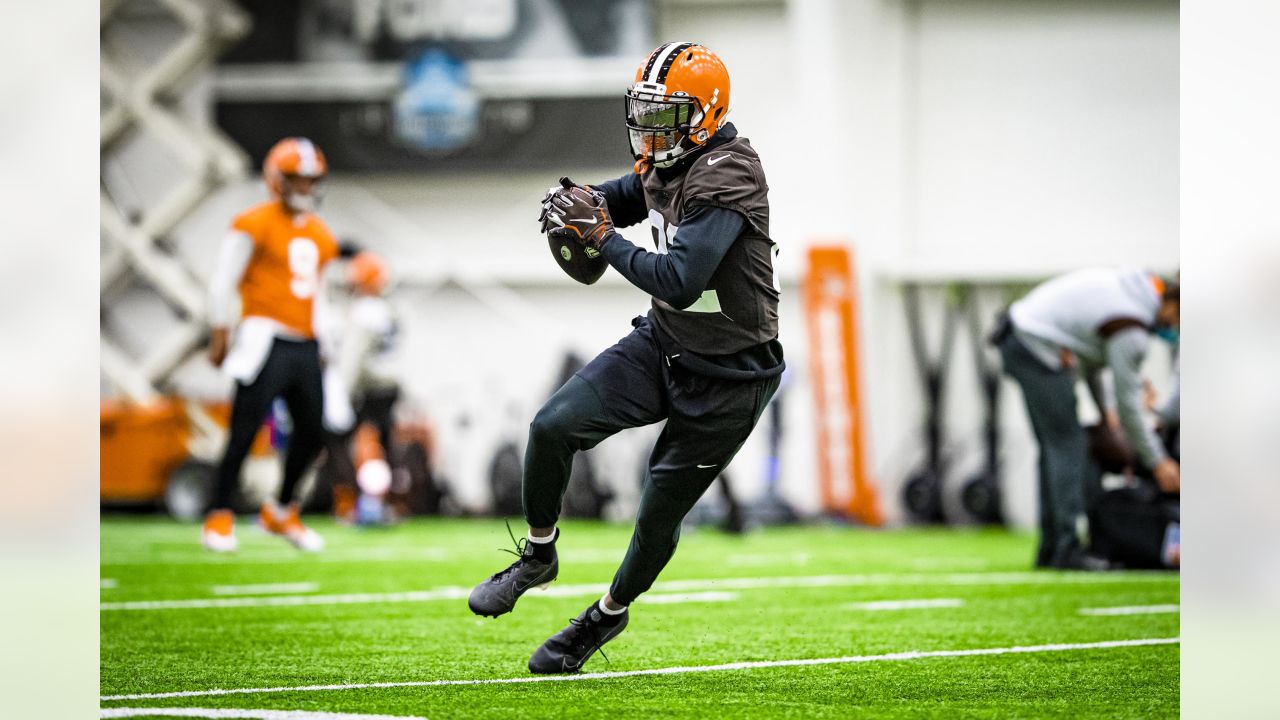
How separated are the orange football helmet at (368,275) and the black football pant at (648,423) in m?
8.16

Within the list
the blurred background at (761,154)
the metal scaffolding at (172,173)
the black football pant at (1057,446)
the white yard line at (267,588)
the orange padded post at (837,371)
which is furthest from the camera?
the metal scaffolding at (172,173)

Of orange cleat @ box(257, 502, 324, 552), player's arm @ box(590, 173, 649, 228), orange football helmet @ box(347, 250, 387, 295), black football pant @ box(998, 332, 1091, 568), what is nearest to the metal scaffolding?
orange football helmet @ box(347, 250, 387, 295)

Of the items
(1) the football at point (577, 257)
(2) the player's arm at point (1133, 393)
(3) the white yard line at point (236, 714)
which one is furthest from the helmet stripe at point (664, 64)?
(2) the player's arm at point (1133, 393)

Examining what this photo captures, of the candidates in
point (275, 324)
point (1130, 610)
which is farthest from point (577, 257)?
point (275, 324)

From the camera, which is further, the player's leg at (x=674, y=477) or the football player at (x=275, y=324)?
the football player at (x=275, y=324)

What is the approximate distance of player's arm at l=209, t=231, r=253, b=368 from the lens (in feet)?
26.6

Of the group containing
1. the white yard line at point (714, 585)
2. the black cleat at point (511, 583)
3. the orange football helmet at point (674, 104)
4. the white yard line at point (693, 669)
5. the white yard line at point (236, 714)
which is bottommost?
the white yard line at point (714, 585)

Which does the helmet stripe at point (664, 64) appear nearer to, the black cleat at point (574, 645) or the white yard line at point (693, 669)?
the black cleat at point (574, 645)

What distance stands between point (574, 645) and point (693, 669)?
35 cm

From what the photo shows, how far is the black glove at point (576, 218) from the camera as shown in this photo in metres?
4.04
